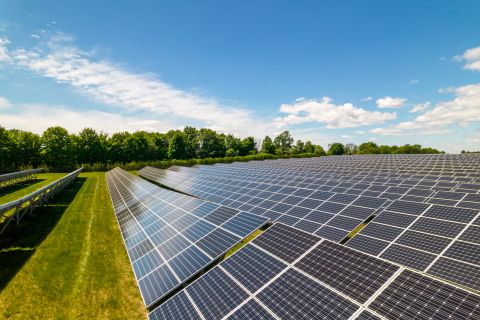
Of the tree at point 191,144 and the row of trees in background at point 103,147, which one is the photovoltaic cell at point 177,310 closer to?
the row of trees in background at point 103,147

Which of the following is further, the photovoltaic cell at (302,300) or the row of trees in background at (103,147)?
the row of trees in background at (103,147)

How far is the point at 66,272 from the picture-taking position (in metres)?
14.5

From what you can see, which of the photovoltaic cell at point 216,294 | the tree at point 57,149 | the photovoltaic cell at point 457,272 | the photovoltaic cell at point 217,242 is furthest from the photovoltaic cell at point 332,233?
the tree at point 57,149

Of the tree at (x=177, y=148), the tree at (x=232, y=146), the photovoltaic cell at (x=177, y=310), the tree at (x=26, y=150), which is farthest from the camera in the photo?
the tree at (x=232, y=146)

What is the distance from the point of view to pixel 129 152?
99625 mm

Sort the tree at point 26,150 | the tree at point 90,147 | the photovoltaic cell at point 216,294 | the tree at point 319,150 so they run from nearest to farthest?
1. the photovoltaic cell at point 216,294
2. the tree at point 26,150
3. the tree at point 90,147
4. the tree at point 319,150

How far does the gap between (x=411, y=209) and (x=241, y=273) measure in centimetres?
1143

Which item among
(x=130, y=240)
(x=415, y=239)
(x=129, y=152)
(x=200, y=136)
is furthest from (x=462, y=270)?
(x=200, y=136)

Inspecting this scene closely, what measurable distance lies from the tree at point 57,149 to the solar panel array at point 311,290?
9686 centimetres

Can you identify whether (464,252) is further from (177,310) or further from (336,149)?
(336,149)

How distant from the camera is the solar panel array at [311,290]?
523 cm

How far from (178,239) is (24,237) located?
58.5 feet

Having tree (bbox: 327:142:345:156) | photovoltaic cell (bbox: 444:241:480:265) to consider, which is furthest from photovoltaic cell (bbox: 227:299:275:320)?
tree (bbox: 327:142:345:156)

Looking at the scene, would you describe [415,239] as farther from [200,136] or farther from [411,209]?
[200,136]
